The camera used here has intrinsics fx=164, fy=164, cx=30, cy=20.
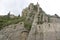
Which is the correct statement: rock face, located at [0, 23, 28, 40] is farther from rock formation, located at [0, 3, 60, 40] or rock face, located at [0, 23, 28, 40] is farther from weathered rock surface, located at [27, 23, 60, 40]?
weathered rock surface, located at [27, 23, 60, 40]

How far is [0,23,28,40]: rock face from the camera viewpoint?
38.7 meters

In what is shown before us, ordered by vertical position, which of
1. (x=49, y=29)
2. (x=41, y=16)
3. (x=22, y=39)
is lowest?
(x=22, y=39)

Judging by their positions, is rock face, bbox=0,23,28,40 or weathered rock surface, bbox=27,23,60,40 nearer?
weathered rock surface, bbox=27,23,60,40

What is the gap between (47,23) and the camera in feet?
128

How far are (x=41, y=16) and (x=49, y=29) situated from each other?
6003mm

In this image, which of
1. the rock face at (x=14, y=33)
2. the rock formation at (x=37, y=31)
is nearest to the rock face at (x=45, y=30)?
the rock formation at (x=37, y=31)

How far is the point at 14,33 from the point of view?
39.2 meters

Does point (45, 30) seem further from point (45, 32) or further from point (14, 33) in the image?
point (14, 33)

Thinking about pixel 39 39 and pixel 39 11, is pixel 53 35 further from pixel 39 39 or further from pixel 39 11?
pixel 39 11

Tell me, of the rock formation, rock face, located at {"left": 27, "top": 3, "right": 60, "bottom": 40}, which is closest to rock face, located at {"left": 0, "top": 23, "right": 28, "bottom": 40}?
the rock formation

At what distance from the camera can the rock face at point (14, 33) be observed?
127ft

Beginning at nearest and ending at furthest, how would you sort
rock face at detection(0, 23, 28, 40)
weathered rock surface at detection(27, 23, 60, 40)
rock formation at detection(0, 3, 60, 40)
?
weathered rock surface at detection(27, 23, 60, 40) < rock formation at detection(0, 3, 60, 40) < rock face at detection(0, 23, 28, 40)

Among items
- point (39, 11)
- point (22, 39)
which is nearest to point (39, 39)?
point (22, 39)

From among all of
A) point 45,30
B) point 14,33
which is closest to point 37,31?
point 45,30
